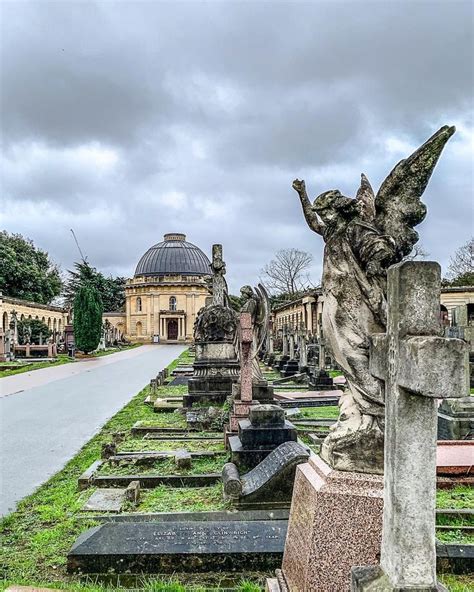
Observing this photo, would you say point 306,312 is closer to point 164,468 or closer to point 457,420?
point 457,420

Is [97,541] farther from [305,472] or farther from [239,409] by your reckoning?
[239,409]

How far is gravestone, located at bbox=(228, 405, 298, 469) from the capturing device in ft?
24.8

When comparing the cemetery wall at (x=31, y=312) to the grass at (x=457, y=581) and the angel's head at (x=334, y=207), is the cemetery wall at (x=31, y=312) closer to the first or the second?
the grass at (x=457, y=581)

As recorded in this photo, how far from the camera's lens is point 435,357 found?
2.24 meters

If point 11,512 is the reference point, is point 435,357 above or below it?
above

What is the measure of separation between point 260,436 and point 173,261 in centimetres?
8150

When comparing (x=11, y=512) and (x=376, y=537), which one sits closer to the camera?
(x=376, y=537)

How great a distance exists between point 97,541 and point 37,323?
151 feet

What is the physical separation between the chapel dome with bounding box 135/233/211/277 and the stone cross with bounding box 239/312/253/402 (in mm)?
75665

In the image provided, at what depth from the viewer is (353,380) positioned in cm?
370

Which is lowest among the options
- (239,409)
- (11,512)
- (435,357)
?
(11,512)

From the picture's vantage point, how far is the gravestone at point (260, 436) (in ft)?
24.8

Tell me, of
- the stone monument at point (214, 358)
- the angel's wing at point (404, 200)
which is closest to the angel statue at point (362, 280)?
the angel's wing at point (404, 200)

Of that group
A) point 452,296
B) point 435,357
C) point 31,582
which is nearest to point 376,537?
point 435,357
